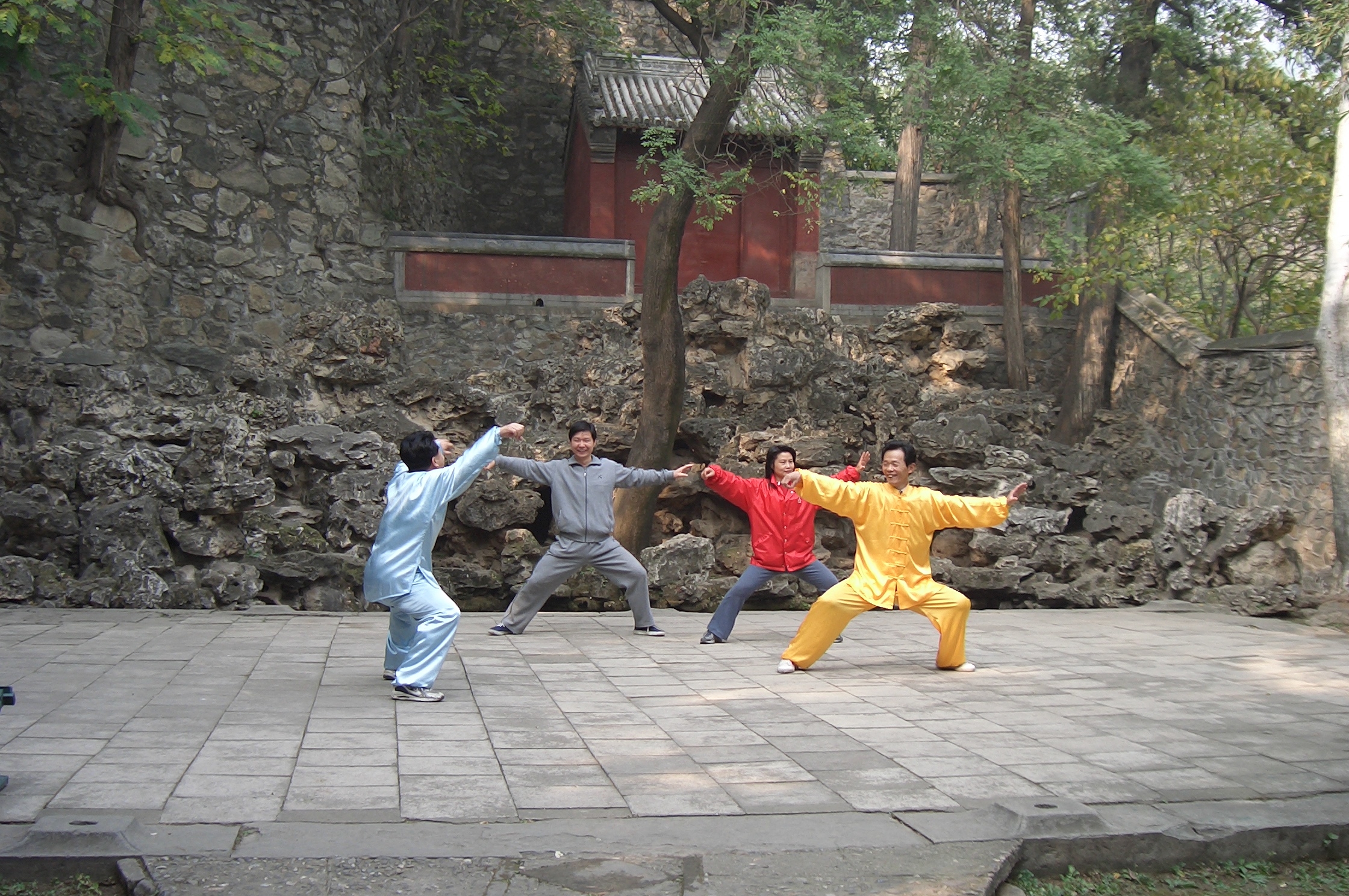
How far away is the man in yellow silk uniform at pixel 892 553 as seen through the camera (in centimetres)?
683

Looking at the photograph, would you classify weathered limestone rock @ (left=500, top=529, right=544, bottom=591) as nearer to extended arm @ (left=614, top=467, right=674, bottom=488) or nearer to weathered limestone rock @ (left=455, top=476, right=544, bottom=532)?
weathered limestone rock @ (left=455, top=476, right=544, bottom=532)

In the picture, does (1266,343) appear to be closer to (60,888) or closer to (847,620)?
(847,620)

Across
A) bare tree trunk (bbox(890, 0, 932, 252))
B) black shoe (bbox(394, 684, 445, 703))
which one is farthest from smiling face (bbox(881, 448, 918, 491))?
bare tree trunk (bbox(890, 0, 932, 252))

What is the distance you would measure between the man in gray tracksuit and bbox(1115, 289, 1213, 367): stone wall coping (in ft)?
28.2

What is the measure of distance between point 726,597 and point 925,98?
6.42 meters

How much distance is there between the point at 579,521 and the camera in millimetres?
8250

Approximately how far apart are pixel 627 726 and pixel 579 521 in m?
3.05

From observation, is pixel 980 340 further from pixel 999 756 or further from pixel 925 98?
pixel 999 756

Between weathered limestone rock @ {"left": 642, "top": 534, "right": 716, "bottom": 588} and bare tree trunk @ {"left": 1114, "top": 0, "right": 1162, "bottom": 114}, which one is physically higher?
bare tree trunk @ {"left": 1114, "top": 0, "right": 1162, "bottom": 114}

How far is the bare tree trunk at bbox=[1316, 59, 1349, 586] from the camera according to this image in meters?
8.23

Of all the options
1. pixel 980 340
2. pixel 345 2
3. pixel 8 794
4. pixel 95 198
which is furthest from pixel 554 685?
pixel 345 2

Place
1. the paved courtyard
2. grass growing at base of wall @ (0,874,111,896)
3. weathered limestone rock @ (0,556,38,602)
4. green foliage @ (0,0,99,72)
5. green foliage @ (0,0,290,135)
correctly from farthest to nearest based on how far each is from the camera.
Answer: green foliage @ (0,0,290,135)
weathered limestone rock @ (0,556,38,602)
green foliage @ (0,0,99,72)
the paved courtyard
grass growing at base of wall @ (0,874,111,896)

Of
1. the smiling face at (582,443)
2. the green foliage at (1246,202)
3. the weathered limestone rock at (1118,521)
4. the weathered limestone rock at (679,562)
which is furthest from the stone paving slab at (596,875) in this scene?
the green foliage at (1246,202)

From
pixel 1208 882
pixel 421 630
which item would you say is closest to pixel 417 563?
pixel 421 630
